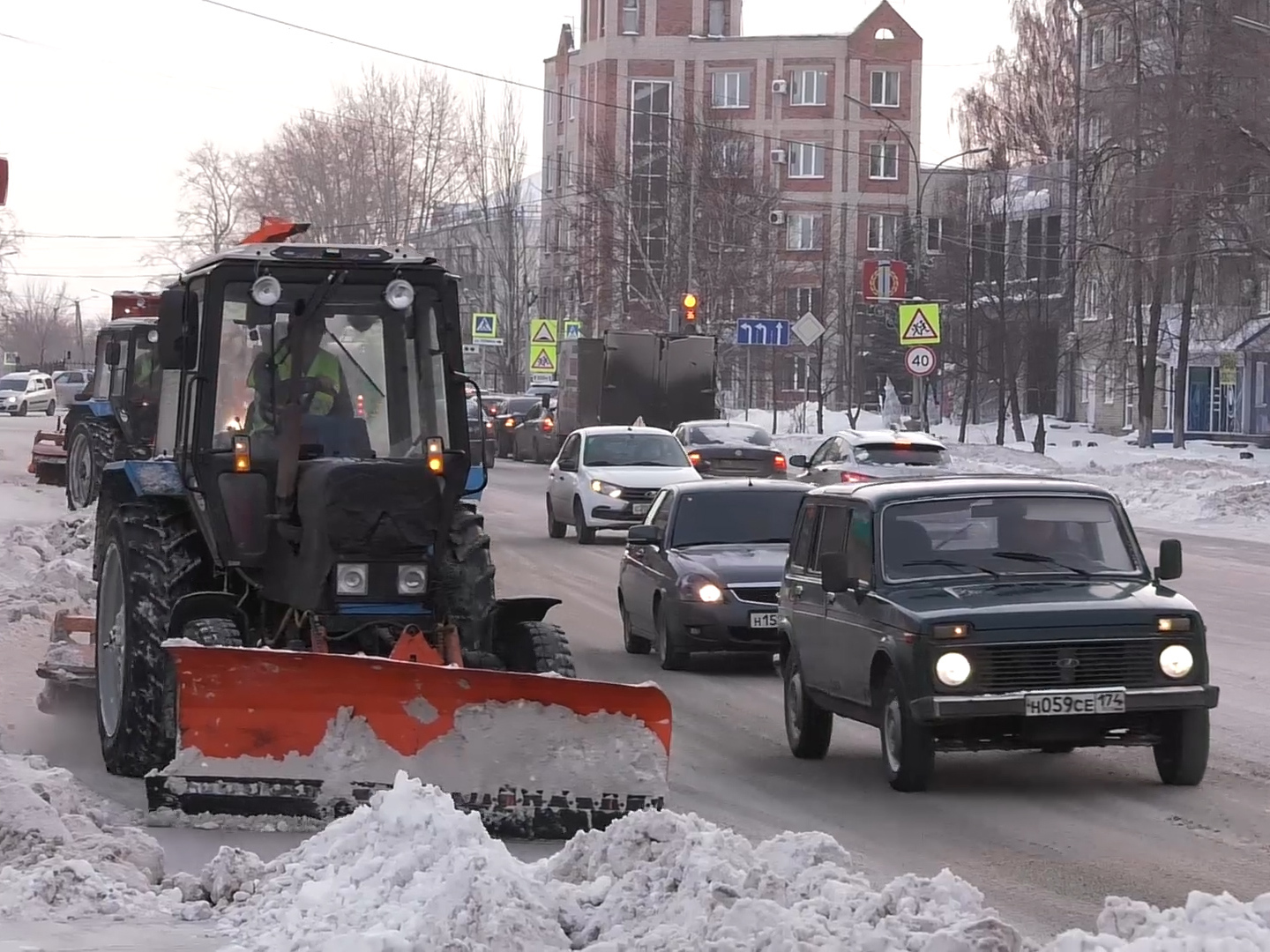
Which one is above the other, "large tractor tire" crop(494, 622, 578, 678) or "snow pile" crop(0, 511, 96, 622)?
"large tractor tire" crop(494, 622, 578, 678)

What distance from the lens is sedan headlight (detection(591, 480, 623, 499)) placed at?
27.6 metres

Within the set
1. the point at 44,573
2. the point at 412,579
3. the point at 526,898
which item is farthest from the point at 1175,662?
the point at 44,573

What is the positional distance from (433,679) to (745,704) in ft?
16.6

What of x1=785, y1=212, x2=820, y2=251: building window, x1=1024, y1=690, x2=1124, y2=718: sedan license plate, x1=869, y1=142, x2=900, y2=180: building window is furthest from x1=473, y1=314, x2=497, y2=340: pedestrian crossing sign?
x1=1024, y1=690, x2=1124, y2=718: sedan license plate

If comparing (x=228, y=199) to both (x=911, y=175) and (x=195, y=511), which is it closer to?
(x=911, y=175)

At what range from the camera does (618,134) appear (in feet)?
305

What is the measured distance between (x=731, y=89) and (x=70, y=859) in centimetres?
8978

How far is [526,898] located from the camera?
6.41 m

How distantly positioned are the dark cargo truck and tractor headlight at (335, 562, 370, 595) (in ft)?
118

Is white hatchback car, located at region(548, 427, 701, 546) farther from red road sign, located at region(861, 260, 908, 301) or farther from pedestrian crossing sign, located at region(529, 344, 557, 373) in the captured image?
pedestrian crossing sign, located at region(529, 344, 557, 373)

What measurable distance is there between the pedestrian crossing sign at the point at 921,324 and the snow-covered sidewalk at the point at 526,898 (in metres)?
33.6

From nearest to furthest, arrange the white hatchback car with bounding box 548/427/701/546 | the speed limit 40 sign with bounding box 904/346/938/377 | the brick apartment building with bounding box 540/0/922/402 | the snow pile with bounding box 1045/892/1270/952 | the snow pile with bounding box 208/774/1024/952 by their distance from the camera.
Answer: the snow pile with bounding box 1045/892/1270/952 < the snow pile with bounding box 208/774/1024/952 < the white hatchback car with bounding box 548/427/701/546 < the speed limit 40 sign with bounding box 904/346/938/377 < the brick apartment building with bounding box 540/0/922/402

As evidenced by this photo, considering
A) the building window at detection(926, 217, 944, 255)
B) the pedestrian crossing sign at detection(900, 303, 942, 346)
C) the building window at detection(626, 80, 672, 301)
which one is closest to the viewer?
the pedestrian crossing sign at detection(900, 303, 942, 346)

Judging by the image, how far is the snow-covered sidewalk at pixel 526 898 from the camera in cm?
586
